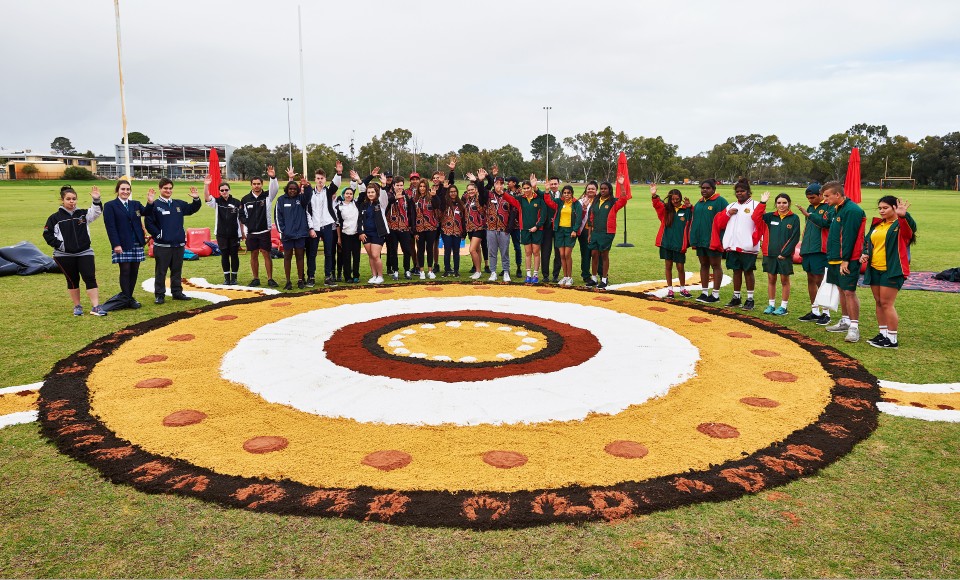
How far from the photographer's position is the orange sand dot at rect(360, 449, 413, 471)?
13.4ft

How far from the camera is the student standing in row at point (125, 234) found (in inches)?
353

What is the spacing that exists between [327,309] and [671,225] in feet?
19.3

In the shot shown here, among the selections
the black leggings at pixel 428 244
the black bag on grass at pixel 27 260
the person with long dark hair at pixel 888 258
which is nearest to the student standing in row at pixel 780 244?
the person with long dark hair at pixel 888 258

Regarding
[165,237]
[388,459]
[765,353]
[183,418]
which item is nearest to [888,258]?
[765,353]

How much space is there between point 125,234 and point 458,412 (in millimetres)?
6920

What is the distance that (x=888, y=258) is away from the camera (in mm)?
6953

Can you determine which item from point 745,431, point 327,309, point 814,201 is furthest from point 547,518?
point 814,201

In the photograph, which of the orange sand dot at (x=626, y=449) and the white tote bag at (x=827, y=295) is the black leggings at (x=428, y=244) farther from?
the orange sand dot at (x=626, y=449)

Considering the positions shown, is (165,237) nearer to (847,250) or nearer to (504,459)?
(504,459)

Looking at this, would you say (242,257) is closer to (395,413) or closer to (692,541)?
(395,413)

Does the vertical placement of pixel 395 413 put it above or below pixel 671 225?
below

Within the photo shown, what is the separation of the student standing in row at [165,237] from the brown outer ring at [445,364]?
12.7ft

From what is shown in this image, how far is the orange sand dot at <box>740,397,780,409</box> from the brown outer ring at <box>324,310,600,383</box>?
1704 mm

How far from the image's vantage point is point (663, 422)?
16.0ft
